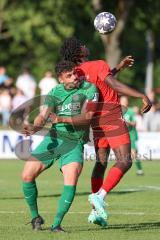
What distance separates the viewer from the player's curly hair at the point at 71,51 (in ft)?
40.5

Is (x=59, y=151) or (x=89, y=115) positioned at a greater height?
(x=89, y=115)

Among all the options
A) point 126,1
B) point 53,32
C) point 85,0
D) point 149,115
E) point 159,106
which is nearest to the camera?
point 149,115

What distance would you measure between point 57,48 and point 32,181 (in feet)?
134

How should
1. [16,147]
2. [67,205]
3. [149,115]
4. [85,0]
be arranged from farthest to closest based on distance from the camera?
[85,0] → [149,115] → [16,147] → [67,205]

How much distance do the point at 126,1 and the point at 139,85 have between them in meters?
22.3

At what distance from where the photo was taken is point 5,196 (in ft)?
54.9

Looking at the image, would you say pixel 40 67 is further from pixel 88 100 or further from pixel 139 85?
pixel 88 100

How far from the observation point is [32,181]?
11961 mm

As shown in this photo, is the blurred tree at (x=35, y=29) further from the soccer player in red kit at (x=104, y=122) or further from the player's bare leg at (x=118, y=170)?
the player's bare leg at (x=118, y=170)

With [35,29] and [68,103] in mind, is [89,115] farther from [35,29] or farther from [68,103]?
[35,29]

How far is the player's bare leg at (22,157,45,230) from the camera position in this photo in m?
11.9

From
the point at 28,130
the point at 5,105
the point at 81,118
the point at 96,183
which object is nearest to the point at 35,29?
the point at 5,105

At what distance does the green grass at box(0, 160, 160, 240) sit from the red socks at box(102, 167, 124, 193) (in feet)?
1.61

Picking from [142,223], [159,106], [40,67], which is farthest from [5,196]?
[40,67]
